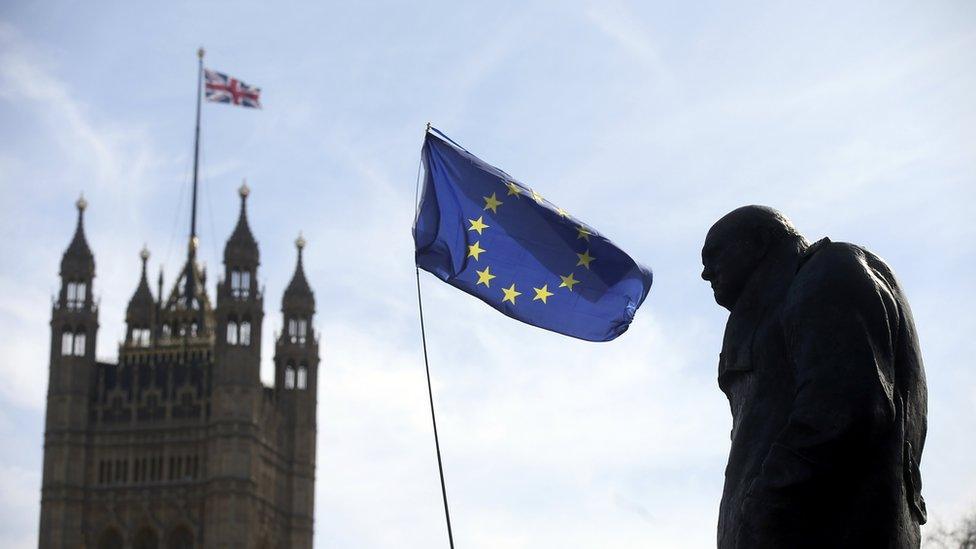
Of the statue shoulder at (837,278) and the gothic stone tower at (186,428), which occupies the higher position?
the gothic stone tower at (186,428)

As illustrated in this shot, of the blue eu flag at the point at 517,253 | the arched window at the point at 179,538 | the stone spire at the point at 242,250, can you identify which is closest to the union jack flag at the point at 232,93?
the stone spire at the point at 242,250

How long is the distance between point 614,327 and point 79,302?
79.5 m

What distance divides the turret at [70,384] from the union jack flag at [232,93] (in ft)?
36.4

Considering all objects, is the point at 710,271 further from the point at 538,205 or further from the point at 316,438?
the point at 316,438

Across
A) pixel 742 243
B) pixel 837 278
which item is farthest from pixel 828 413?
pixel 742 243

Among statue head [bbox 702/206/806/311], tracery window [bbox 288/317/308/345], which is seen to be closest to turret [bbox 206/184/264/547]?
tracery window [bbox 288/317/308/345]

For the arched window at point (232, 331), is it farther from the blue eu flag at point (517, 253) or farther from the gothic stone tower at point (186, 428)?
the blue eu flag at point (517, 253)

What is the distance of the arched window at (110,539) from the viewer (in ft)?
287

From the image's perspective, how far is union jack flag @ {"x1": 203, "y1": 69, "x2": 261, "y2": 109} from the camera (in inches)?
3346

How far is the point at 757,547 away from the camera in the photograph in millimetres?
4922

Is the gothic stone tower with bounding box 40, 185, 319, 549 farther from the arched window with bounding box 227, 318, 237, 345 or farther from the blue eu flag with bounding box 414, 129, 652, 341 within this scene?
the blue eu flag with bounding box 414, 129, 652, 341

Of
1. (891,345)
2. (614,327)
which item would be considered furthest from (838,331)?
(614,327)

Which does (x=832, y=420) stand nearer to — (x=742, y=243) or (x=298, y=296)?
(x=742, y=243)

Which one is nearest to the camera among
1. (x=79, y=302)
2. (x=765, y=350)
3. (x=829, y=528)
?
(x=829, y=528)
